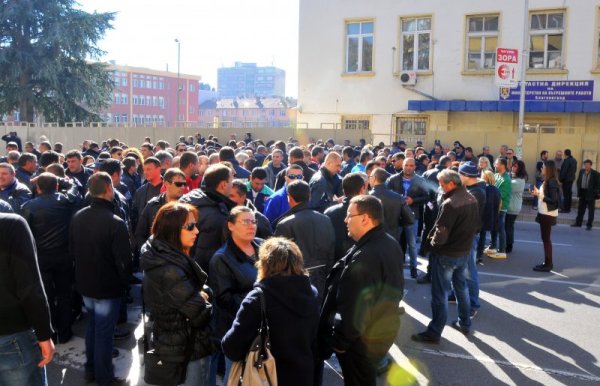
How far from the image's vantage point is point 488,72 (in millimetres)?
24172

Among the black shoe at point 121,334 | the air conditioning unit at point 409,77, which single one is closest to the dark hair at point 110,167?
the black shoe at point 121,334

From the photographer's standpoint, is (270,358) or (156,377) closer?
(270,358)

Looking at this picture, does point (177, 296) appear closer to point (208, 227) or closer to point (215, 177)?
point (208, 227)

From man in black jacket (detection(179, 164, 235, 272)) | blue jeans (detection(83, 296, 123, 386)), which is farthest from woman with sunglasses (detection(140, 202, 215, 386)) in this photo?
blue jeans (detection(83, 296, 123, 386))

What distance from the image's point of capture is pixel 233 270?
4.08 metres

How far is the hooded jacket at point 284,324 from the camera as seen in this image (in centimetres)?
331

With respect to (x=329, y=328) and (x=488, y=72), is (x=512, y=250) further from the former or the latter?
(x=488, y=72)

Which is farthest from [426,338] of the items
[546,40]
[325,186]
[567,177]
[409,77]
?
[546,40]

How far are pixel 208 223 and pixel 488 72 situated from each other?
22.0 metres

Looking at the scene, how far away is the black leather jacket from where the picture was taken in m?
5.81

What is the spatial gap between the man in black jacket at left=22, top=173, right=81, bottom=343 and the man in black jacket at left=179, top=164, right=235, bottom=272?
1.65 m

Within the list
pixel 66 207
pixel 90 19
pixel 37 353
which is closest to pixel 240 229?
pixel 37 353

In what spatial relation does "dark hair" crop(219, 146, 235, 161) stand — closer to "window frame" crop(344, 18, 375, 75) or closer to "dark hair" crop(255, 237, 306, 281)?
"dark hair" crop(255, 237, 306, 281)

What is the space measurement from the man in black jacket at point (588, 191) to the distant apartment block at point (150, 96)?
7989 cm
